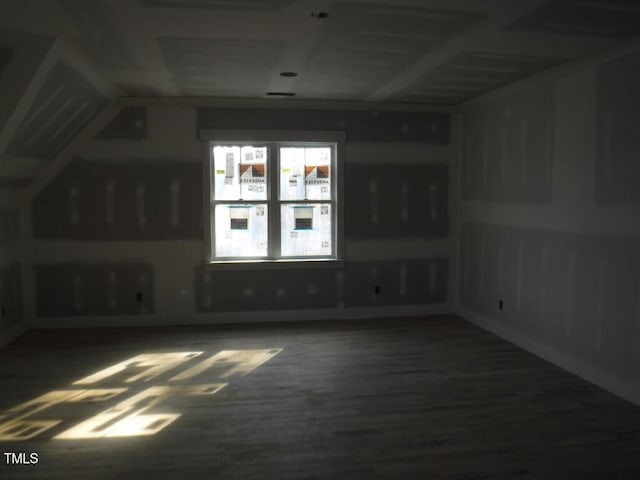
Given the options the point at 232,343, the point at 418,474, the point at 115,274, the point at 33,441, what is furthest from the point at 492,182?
the point at 33,441

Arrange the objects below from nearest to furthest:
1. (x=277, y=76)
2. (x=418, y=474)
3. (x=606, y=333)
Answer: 1. (x=418, y=474)
2. (x=606, y=333)
3. (x=277, y=76)

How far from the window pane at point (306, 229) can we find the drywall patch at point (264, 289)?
0.24 meters

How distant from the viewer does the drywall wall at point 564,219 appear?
3.70 meters

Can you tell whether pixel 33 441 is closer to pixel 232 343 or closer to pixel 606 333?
pixel 232 343

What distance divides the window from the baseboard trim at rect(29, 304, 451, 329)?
622 mm

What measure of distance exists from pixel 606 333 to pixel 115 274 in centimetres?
466

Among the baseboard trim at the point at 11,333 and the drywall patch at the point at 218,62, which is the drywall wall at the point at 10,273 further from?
the drywall patch at the point at 218,62

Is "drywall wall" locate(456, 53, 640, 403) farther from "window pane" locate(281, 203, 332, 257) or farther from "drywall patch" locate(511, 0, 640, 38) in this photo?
"window pane" locate(281, 203, 332, 257)

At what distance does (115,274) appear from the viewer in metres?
5.73

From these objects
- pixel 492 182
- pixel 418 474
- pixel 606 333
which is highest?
pixel 492 182

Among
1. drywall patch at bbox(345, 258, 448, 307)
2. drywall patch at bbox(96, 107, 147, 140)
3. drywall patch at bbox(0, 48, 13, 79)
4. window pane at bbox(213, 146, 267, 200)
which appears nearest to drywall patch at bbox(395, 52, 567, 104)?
window pane at bbox(213, 146, 267, 200)

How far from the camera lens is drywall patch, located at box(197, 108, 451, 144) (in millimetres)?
5777

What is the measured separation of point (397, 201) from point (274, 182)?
4.69 feet

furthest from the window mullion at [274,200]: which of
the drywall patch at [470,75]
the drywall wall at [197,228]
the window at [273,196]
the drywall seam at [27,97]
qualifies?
the drywall seam at [27,97]
